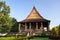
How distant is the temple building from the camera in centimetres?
6286

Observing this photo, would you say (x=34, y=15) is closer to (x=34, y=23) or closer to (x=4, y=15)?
(x=34, y=23)

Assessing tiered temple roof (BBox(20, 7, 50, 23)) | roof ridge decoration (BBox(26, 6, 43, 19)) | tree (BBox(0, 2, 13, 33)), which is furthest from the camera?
roof ridge decoration (BBox(26, 6, 43, 19))

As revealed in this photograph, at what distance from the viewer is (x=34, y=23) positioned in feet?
219

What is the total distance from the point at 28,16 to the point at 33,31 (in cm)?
846

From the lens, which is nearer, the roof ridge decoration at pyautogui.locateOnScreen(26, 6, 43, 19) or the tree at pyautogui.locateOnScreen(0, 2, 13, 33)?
the tree at pyautogui.locateOnScreen(0, 2, 13, 33)

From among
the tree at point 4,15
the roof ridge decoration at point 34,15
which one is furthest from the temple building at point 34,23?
the tree at point 4,15

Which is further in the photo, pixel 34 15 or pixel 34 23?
pixel 34 15

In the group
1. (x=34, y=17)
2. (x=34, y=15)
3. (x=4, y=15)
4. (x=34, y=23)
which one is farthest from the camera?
(x=34, y=15)

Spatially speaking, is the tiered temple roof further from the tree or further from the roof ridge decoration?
the tree

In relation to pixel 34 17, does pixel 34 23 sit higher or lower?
lower

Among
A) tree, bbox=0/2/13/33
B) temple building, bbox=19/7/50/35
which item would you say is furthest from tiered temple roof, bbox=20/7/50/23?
tree, bbox=0/2/13/33

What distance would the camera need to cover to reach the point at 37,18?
6569cm

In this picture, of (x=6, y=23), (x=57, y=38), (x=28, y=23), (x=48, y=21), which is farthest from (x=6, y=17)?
(x=57, y=38)

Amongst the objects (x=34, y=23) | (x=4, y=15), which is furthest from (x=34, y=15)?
(x=4, y=15)
